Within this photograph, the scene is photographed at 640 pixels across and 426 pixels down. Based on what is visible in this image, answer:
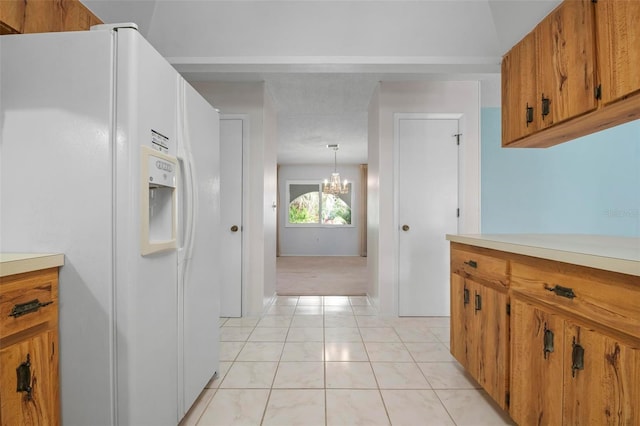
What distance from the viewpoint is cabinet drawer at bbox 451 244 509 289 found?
1491 mm

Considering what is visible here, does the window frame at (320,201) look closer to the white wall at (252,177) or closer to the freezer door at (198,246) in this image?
the white wall at (252,177)

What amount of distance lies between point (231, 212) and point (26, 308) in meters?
2.26

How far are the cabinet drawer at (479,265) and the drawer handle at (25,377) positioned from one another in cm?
189

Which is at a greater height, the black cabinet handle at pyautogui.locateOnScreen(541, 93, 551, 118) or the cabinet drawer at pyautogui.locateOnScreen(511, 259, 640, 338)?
the black cabinet handle at pyautogui.locateOnScreen(541, 93, 551, 118)

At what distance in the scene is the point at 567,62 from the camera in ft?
4.76

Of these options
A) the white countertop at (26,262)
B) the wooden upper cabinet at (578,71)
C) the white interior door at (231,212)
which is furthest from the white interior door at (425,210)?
the white countertop at (26,262)

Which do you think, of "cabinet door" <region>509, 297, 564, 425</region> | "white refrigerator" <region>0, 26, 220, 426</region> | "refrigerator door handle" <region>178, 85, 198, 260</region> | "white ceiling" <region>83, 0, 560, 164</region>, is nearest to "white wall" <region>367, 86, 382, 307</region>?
"white ceiling" <region>83, 0, 560, 164</region>

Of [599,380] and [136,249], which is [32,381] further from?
[599,380]

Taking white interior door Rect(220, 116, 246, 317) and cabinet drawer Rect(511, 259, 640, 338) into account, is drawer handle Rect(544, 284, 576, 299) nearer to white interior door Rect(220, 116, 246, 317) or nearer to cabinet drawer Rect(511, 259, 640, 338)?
cabinet drawer Rect(511, 259, 640, 338)

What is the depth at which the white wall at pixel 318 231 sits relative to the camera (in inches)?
332

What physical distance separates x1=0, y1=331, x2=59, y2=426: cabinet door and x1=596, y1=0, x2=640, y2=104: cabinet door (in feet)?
7.60

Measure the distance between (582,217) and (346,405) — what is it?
4008 millimetres

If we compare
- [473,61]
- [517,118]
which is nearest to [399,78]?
[473,61]

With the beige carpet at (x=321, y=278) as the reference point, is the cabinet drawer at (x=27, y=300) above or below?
above
